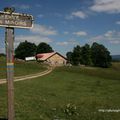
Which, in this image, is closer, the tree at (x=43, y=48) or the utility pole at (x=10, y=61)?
the utility pole at (x=10, y=61)

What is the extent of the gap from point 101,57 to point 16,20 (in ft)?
448

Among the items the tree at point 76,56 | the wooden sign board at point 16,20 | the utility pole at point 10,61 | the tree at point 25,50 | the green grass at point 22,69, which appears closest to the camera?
the utility pole at point 10,61

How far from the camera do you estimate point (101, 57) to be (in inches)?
5689

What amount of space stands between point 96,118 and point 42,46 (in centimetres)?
15295

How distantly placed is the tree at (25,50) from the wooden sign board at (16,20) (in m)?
148

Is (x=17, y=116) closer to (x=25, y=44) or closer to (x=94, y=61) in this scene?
(x=94, y=61)

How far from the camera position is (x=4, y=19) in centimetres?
930

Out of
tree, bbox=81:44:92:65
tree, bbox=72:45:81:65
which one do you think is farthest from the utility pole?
tree, bbox=81:44:92:65

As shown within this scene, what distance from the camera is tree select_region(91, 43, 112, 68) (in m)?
144

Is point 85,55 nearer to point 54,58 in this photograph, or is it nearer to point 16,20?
point 54,58

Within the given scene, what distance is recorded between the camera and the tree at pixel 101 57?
472ft

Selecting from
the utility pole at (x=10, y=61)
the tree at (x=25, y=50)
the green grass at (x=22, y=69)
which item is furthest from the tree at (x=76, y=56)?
the utility pole at (x=10, y=61)

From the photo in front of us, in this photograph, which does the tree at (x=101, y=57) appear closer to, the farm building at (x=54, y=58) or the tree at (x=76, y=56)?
the tree at (x=76, y=56)

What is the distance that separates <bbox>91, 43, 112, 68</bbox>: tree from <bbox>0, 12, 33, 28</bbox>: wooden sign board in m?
134
